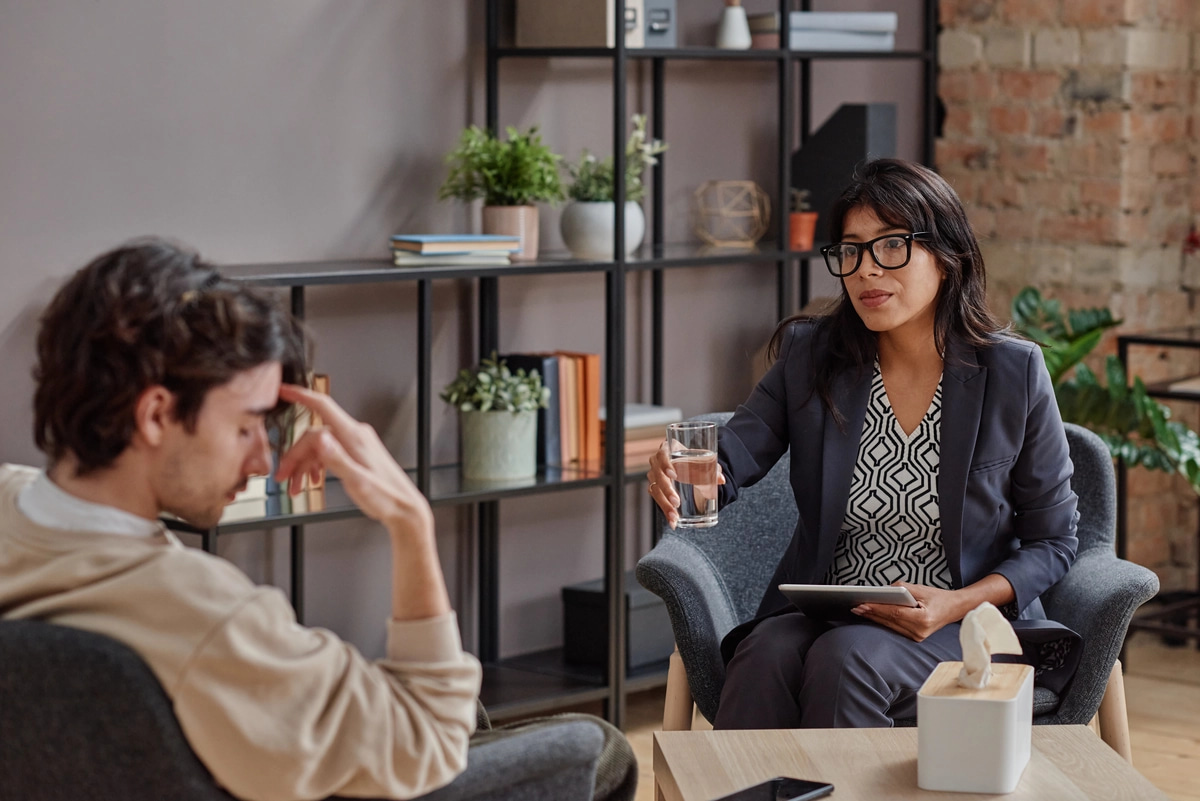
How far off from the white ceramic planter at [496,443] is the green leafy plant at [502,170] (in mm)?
437

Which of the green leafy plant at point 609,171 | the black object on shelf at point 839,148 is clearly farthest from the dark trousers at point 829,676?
the black object on shelf at point 839,148

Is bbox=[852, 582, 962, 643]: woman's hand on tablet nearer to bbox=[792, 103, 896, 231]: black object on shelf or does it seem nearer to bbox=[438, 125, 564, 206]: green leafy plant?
bbox=[438, 125, 564, 206]: green leafy plant

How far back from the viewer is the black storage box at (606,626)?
3404mm

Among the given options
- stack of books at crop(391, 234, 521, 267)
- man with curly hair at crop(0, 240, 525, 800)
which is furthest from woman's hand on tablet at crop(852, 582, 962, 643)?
stack of books at crop(391, 234, 521, 267)

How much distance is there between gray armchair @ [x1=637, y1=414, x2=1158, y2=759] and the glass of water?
0.52ft

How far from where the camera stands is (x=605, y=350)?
3.66 m

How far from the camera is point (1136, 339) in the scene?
3592 millimetres

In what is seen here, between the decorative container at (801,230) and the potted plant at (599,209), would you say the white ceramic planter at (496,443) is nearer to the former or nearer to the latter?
the potted plant at (599,209)

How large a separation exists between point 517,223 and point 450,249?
210mm

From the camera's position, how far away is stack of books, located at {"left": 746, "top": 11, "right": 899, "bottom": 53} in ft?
11.7

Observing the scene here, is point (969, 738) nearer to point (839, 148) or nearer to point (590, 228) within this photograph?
point (590, 228)

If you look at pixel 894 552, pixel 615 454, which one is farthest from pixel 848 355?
pixel 615 454

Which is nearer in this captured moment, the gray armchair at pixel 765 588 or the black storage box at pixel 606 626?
the gray armchair at pixel 765 588

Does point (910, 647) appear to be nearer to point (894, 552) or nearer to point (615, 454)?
point (894, 552)
